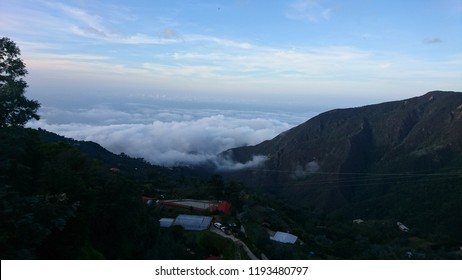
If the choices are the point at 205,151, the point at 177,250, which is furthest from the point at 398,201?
the point at 205,151

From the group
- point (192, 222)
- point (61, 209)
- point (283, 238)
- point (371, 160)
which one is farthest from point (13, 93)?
point (371, 160)

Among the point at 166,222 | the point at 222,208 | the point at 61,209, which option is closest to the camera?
the point at 61,209

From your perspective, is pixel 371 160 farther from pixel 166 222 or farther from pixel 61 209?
pixel 61 209

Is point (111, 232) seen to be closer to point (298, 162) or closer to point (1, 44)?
point (1, 44)

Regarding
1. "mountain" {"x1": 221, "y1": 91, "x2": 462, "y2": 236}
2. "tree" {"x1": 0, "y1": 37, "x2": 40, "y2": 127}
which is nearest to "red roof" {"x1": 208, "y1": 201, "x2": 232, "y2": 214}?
"tree" {"x1": 0, "y1": 37, "x2": 40, "y2": 127}

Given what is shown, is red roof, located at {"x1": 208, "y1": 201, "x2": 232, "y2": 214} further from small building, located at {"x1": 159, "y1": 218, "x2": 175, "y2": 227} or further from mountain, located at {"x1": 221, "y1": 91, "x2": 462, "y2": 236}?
mountain, located at {"x1": 221, "y1": 91, "x2": 462, "y2": 236}

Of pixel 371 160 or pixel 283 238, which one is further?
pixel 371 160

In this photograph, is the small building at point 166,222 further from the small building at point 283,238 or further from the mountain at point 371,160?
the mountain at point 371,160

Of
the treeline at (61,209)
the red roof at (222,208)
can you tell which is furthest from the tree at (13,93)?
the red roof at (222,208)
